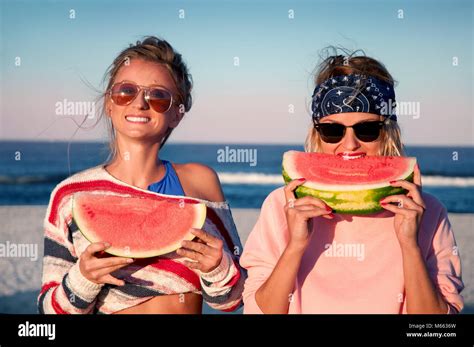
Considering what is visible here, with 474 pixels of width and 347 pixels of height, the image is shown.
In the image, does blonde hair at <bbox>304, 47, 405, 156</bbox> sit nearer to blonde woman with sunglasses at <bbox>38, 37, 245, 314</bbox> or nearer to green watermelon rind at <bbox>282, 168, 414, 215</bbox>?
green watermelon rind at <bbox>282, 168, 414, 215</bbox>

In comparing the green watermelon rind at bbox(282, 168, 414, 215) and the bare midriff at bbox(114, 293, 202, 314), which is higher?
the green watermelon rind at bbox(282, 168, 414, 215)

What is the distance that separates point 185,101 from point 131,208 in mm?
637

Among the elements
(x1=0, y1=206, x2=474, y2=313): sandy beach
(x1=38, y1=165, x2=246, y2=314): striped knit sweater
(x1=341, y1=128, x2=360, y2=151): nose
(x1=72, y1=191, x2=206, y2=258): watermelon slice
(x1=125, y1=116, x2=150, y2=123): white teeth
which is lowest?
(x1=0, y1=206, x2=474, y2=313): sandy beach

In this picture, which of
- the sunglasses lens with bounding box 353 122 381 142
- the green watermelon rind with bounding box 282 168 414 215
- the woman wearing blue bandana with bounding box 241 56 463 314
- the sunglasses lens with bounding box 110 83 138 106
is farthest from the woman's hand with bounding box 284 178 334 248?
the sunglasses lens with bounding box 110 83 138 106

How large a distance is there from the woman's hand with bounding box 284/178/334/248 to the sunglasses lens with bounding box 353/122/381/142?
0.39 meters

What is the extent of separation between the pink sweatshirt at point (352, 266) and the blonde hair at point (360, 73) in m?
0.29

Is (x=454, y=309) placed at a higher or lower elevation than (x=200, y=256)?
lower

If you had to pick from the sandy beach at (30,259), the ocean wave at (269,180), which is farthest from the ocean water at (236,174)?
the sandy beach at (30,259)

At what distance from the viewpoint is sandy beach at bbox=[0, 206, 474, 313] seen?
6.46 m

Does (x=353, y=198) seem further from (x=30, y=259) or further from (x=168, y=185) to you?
(x=30, y=259)

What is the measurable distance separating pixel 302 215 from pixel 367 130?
547 millimetres
